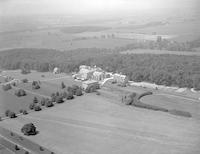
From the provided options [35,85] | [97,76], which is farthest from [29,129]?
[97,76]

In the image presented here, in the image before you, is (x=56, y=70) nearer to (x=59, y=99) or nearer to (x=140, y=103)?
(x=59, y=99)

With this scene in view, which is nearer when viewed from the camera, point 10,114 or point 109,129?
point 109,129

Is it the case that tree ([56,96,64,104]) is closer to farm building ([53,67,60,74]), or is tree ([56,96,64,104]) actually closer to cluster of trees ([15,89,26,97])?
cluster of trees ([15,89,26,97])

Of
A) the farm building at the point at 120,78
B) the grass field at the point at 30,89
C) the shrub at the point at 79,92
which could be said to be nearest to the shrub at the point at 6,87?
the grass field at the point at 30,89

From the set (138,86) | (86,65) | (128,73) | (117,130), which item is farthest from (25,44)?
(117,130)

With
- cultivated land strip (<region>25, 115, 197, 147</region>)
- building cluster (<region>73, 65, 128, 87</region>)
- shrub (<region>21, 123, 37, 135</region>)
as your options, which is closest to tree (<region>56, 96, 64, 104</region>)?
cultivated land strip (<region>25, 115, 197, 147</region>)

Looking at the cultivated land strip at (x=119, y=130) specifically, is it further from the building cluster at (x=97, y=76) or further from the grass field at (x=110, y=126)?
the building cluster at (x=97, y=76)

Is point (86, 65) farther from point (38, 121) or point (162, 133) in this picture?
point (162, 133)
